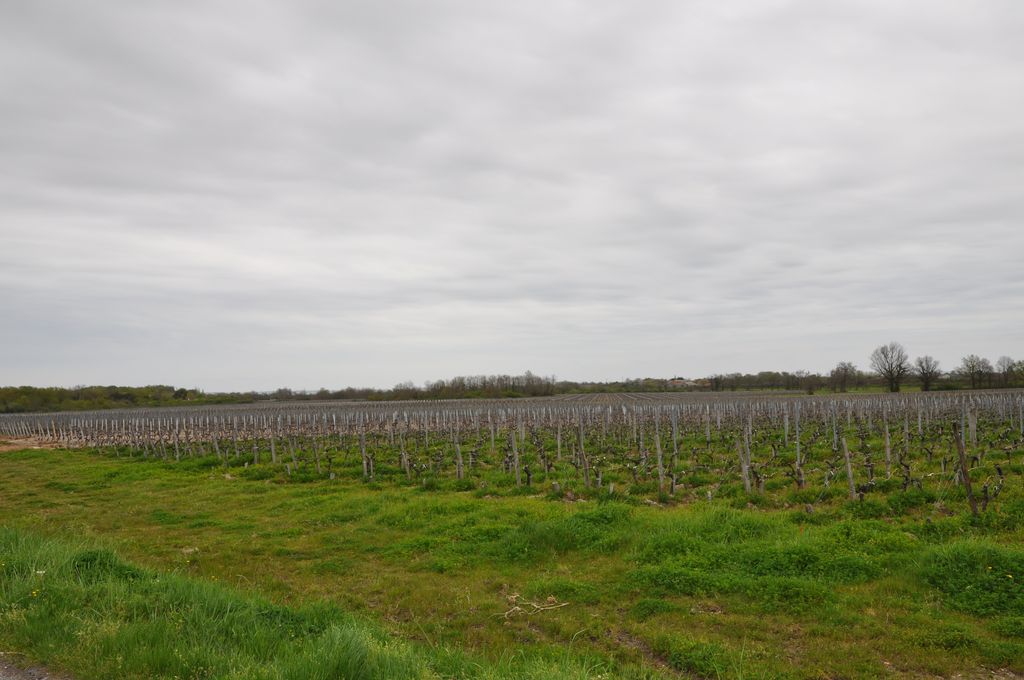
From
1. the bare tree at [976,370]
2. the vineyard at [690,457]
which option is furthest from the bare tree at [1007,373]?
the vineyard at [690,457]

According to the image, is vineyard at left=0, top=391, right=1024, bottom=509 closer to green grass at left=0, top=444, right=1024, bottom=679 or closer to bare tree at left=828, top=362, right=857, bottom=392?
green grass at left=0, top=444, right=1024, bottom=679

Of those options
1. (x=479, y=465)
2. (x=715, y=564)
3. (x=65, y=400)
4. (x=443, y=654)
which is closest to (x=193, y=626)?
(x=443, y=654)

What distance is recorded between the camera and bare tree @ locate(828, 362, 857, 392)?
91.4m

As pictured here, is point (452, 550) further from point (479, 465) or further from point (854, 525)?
point (479, 465)

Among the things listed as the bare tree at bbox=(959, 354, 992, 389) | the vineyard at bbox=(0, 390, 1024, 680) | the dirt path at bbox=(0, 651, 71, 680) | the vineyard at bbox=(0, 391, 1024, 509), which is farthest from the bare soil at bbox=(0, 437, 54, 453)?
the bare tree at bbox=(959, 354, 992, 389)

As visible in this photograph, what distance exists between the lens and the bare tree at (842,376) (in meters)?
91.4

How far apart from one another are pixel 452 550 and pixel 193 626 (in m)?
5.10

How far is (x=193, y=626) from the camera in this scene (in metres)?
5.89

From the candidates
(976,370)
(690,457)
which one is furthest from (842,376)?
(690,457)

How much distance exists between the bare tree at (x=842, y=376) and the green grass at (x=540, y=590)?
89.4m

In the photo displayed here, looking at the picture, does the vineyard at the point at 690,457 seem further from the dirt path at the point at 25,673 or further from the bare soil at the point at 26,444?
the dirt path at the point at 25,673

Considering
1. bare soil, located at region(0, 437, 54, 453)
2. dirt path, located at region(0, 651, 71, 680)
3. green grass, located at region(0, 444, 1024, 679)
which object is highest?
dirt path, located at region(0, 651, 71, 680)

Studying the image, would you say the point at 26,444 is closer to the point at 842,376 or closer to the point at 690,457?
the point at 690,457

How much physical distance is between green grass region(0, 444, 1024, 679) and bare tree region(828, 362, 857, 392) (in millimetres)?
89412
